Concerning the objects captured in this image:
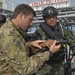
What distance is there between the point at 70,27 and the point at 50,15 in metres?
0.69

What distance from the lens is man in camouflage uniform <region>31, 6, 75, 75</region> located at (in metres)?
4.52

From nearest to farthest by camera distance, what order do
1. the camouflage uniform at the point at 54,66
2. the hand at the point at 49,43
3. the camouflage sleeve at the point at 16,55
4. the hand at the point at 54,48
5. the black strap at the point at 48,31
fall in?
the camouflage sleeve at the point at 16,55 < the hand at the point at 54,48 < the hand at the point at 49,43 < the black strap at the point at 48,31 < the camouflage uniform at the point at 54,66

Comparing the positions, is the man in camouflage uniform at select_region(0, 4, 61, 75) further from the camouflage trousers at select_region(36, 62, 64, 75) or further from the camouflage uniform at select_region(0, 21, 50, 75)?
the camouflage trousers at select_region(36, 62, 64, 75)

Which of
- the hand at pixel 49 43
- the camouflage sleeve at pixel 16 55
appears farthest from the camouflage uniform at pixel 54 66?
the camouflage sleeve at pixel 16 55

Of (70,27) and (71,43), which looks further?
(70,27)

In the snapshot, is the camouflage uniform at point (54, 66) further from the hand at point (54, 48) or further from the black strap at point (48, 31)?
the hand at point (54, 48)

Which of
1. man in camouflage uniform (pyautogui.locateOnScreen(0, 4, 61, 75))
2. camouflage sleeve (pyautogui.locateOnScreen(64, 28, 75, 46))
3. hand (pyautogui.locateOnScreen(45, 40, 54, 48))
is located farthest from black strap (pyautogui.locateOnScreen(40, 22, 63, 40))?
man in camouflage uniform (pyautogui.locateOnScreen(0, 4, 61, 75))

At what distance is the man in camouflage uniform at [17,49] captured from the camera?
2.94 meters

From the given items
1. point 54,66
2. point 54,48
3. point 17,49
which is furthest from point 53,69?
point 17,49

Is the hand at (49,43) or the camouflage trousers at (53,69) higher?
the hand at (49,43)

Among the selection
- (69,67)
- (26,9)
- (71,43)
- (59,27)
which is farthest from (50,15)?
(26,9)

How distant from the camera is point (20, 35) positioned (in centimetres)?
309

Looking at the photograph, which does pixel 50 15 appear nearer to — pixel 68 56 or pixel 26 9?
pixel 68 56

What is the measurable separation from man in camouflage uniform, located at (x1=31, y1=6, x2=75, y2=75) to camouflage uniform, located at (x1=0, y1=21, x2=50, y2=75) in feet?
4.64
